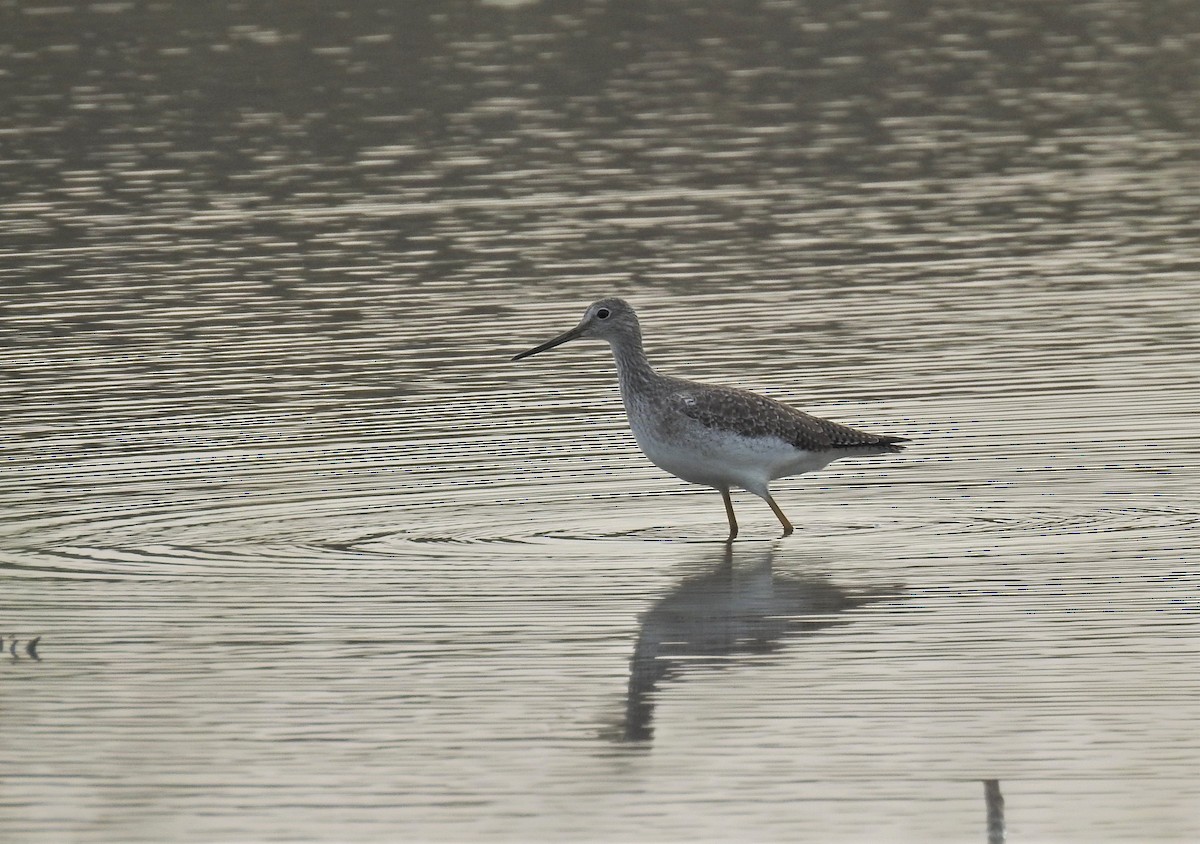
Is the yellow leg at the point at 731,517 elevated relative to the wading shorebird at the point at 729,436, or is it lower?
lower

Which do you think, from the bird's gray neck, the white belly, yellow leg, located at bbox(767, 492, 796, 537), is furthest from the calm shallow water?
the bird's gray neck

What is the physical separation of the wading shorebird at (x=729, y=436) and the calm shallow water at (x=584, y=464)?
461 mm

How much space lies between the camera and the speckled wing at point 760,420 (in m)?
16.7

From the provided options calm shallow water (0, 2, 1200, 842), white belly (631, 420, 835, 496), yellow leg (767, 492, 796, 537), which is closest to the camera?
calm shallow water (0, 2, 1200, 842)

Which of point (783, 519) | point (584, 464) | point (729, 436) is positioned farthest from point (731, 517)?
point (584, 464)

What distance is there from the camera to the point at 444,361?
22719 mm

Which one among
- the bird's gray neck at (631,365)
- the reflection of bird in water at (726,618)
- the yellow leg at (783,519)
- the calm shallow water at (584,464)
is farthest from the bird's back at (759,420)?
the reflection of bird in water at (726,618)

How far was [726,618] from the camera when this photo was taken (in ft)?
47.3

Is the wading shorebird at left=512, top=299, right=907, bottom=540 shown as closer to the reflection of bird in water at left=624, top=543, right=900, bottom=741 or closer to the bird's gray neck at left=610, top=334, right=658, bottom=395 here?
the bird's gray neck at left=610, top=334, right=658, bottom=395

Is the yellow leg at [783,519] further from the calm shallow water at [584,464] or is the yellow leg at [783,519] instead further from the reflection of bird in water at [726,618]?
the reflection of bird in water at [726,618]

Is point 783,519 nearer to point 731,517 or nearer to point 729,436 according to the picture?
point 731,517

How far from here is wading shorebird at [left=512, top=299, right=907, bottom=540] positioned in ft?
54.7

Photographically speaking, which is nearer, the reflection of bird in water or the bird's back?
the reflection of bird in water

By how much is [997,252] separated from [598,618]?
562 inches
